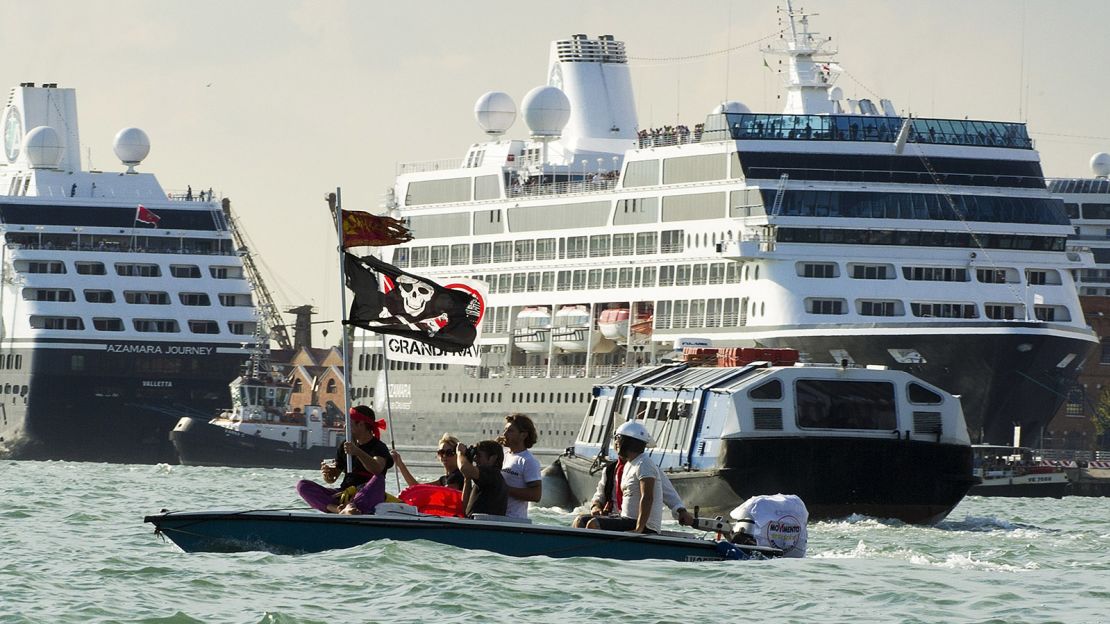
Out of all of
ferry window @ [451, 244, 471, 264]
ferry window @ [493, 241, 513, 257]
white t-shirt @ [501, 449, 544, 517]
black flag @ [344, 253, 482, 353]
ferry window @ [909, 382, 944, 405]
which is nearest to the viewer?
white t-shirt @ [501, 449, 544, 517]

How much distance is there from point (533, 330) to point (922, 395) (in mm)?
39134

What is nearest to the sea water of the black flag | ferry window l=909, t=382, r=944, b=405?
the black flag

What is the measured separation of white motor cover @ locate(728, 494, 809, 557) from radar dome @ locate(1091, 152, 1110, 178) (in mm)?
94246

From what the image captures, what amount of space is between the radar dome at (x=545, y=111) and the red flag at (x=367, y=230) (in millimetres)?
55725

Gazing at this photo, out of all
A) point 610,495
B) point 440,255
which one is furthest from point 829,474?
point 440,255

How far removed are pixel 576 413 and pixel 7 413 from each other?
88.9 feet

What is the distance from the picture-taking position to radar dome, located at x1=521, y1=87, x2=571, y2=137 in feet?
270

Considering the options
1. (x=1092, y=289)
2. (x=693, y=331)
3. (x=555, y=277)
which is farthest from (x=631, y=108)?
(x=1092, y=289)

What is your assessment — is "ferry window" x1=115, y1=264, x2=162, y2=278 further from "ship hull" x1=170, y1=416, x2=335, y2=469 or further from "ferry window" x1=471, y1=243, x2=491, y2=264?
"ferry window" x1=471, y1=243, x2=491, y2=264

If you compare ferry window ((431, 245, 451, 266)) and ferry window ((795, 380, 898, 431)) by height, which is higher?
ferry window ((431, 245, 451, 266))

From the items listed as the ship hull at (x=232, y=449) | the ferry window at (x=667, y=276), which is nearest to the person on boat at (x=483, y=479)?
the ferry window at (x=667, y=276)

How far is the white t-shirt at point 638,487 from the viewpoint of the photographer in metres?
23.9

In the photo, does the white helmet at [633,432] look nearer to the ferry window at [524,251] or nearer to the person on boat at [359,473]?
the person on boat at [359,473]

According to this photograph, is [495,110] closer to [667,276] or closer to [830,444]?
[667,276]
